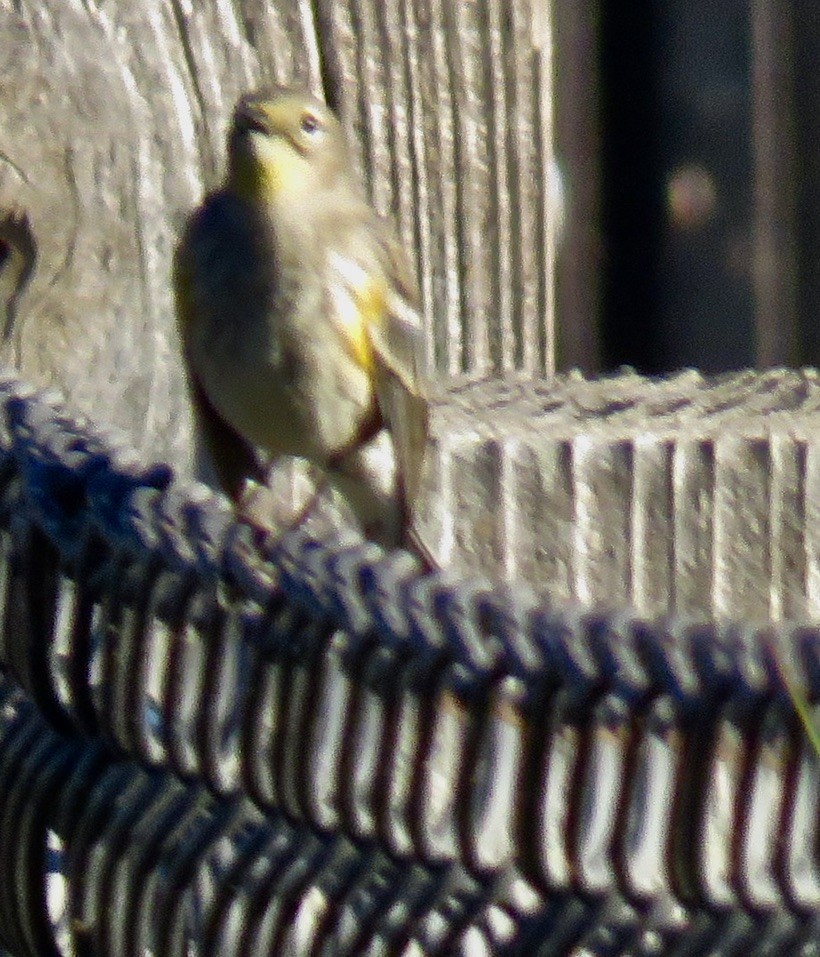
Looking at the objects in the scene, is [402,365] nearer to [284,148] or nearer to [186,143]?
[284,148]

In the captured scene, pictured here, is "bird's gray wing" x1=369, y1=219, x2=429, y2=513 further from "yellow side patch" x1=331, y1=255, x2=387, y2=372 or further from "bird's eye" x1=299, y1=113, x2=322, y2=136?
"bird's eye" x1=299, y1=113, x2=322, y2=136

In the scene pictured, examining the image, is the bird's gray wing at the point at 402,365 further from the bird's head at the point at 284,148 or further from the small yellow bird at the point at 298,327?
the bird's head at the point at 284,148

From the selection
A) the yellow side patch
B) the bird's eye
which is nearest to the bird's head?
the bird's eye

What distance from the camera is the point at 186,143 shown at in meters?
2.40

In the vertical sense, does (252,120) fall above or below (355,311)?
above

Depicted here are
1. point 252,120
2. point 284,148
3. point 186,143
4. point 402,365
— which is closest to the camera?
point 186,143

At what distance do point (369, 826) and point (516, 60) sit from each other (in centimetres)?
122

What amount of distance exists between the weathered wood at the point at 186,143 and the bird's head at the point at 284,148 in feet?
0.15

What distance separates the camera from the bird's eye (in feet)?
8.42

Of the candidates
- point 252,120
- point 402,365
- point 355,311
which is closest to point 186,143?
point 252,120

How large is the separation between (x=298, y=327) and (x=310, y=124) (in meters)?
0.65

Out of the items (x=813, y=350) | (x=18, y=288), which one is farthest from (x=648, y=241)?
(x=18, y=288)

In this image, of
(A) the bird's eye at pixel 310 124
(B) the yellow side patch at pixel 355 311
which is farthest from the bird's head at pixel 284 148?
(B) the yellow side patch at pixel 355 311

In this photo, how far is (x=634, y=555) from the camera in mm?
2379
